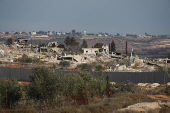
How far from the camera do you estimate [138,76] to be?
3834cm

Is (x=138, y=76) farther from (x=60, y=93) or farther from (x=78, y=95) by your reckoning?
(x=60, y=93)

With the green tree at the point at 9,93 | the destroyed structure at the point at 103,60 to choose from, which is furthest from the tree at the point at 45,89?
the destroyed structure at the point at 103,60

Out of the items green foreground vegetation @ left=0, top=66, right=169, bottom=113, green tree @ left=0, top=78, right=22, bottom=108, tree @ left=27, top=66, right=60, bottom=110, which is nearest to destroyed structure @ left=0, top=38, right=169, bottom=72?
green foreground vegetation @ left=0, top=66, right=169, bottom=113

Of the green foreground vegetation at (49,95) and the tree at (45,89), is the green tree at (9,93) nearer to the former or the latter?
the green foreground vegetation at (49,95)

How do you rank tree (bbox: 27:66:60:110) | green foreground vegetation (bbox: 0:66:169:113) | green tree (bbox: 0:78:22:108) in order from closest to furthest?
green foreground vegetation (bbox: 0:66:169:113), tree (bbox: 27:66:60:110), green tree (bbox: 0:78:22:108)

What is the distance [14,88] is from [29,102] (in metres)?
3.09

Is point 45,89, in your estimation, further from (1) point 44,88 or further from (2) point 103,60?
(2) point 103,60

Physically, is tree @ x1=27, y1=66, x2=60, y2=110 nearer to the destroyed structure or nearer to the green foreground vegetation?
the green foreground vegetation

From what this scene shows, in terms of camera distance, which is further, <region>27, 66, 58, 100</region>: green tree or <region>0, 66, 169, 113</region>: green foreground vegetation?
<region>27, 66, 58, 100</region>: green tree

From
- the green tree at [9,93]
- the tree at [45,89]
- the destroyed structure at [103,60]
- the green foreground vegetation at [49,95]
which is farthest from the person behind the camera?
the destroyed structure at [103,60]

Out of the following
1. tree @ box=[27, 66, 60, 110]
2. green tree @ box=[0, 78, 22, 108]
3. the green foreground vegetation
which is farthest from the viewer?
green tree @ box=[0, 78, 22, 108]

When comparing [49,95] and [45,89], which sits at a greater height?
[45,89]

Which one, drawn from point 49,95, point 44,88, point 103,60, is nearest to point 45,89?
point 44,88

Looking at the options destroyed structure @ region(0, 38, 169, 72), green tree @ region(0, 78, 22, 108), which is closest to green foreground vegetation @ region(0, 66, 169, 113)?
green tree @ region(0, 78, 22, 108)
